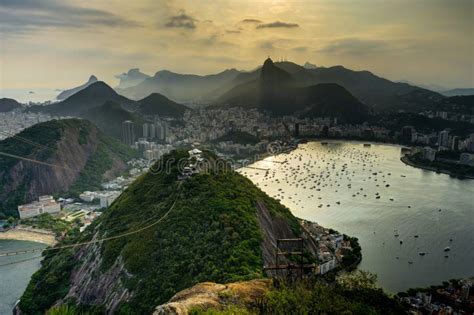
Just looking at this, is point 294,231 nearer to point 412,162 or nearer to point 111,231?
point 111,231

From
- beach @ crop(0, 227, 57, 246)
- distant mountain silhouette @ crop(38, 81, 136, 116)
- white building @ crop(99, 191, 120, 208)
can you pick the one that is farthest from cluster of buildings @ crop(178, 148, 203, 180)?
distant mountain silhouette @ crop(38, 81, 136, 116)

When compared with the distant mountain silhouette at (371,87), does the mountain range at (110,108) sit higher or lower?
lower

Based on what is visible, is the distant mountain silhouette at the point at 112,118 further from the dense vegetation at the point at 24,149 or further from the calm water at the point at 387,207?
the calm water at the point at 387,207

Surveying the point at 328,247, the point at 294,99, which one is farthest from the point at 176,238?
the point at 294,99

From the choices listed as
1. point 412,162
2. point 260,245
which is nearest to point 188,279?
point 260,245

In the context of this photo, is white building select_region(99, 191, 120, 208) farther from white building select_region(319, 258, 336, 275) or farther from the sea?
white building select_region(319, 258, 336, 275)

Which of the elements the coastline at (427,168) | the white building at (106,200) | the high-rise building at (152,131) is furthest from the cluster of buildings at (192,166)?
the high-rise building at (152,131)
